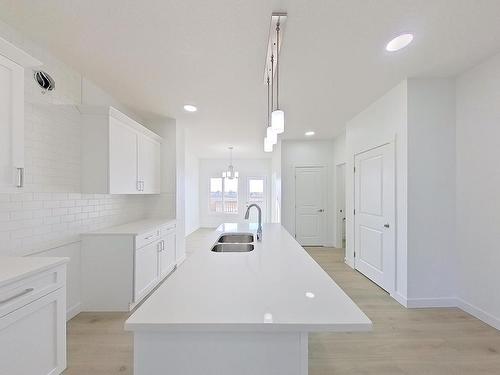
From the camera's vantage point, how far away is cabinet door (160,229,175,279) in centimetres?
373

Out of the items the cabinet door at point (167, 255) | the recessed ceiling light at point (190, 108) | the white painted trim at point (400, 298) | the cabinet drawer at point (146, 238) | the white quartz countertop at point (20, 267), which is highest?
the recessed ceiling light at point (190, 108)

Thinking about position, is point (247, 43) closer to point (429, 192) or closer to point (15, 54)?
point (15, 54)

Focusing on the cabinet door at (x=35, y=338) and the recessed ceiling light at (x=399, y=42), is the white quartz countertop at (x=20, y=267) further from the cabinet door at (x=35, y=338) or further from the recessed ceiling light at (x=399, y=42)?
the recessed ceiling light at (x=399, y=42)

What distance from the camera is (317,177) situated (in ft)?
20.5

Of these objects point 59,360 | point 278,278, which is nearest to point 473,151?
point 278,278

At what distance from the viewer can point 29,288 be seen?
149 cm

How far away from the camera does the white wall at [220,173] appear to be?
938cm

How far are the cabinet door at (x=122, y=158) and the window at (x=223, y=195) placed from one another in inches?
232

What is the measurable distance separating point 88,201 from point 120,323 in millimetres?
1431

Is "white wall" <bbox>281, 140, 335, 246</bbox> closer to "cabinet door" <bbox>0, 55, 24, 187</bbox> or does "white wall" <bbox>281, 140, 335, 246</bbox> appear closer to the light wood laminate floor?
the light wood laminate floor

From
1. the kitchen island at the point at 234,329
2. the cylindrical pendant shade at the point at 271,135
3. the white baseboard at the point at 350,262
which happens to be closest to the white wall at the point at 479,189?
the white baseboard at the point at 350,262

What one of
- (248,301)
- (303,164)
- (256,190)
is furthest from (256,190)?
(248,301)

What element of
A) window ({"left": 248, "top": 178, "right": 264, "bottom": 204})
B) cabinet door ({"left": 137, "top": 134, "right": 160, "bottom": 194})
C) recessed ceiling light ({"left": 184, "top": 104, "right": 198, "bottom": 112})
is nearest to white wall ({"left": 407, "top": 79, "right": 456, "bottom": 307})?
recessed ceiling light ({"left": 184, "top": 104, "right": 198, "bottom": 112})

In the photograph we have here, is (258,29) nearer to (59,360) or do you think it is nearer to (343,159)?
(59,360)
